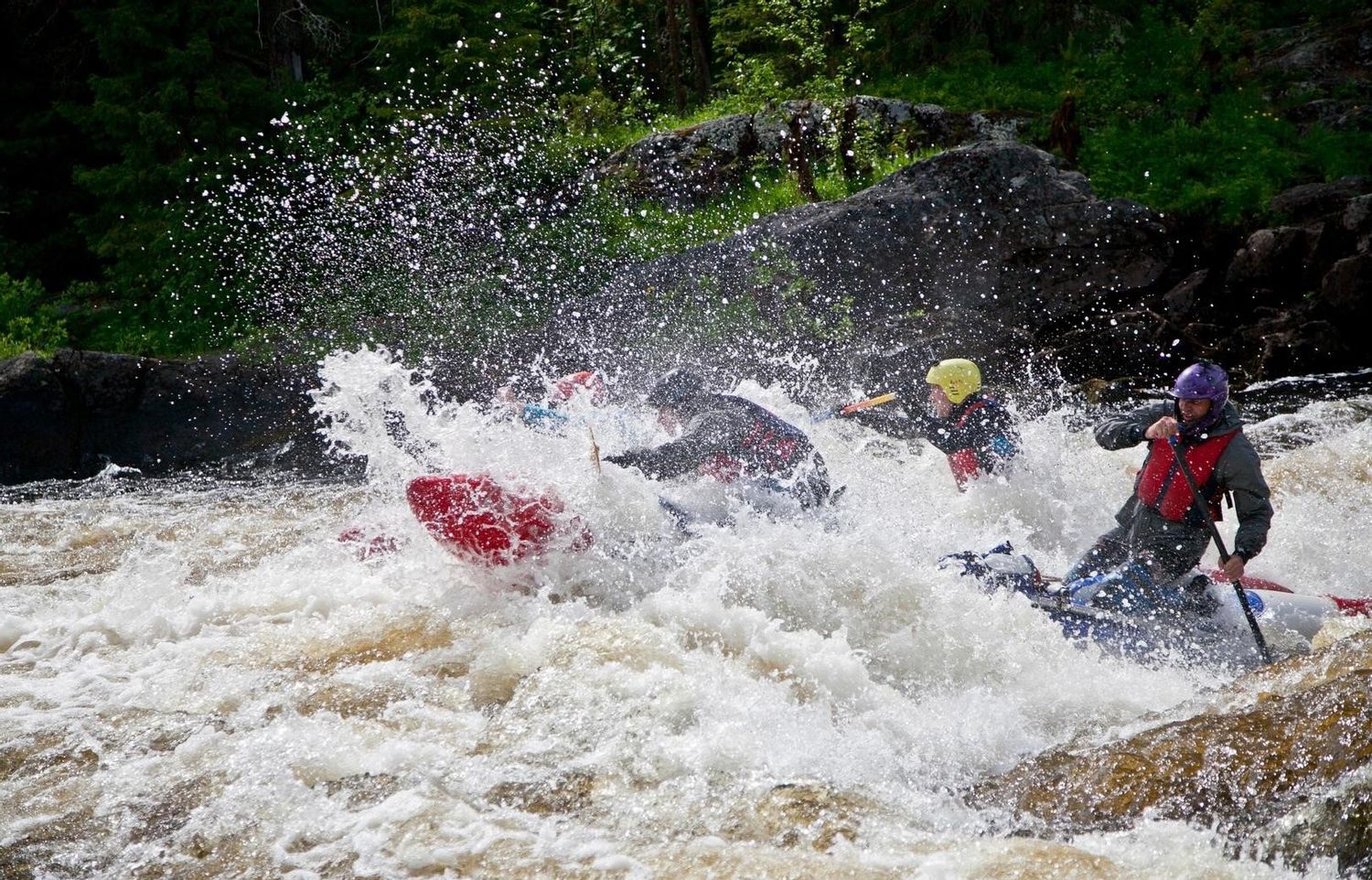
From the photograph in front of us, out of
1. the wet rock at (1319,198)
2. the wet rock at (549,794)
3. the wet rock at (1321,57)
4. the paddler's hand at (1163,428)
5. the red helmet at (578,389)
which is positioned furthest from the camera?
the wet rock at (1321,57)

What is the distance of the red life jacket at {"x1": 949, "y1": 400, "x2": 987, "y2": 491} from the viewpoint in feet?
22.1

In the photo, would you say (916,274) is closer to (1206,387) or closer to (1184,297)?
(1184,297)

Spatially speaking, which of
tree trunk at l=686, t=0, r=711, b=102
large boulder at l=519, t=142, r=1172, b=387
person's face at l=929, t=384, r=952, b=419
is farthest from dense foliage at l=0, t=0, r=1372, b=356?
person's face at l=929, t=384, r=952, b=419

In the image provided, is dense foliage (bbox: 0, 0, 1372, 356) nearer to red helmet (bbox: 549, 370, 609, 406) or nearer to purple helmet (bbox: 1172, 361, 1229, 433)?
red helmet (bbox: 549, 370, 609, 406)

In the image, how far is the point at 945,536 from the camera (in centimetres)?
605

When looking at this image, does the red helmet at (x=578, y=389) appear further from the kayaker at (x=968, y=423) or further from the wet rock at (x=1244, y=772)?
the wet rock at (x=1244, y=772)

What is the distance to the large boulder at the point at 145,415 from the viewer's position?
10.3 m

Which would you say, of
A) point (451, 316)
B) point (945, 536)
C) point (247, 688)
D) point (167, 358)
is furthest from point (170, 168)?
point (945, 536)

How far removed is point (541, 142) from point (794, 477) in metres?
10.9

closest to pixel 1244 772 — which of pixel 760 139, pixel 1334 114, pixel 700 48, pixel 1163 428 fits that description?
pixel 1163 428

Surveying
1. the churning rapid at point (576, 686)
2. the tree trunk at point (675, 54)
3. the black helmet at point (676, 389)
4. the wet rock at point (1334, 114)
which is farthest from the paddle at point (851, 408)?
the tree trunk at point (675, 54)

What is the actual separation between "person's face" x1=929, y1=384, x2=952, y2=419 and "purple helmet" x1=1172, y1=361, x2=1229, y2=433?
198 centimetres

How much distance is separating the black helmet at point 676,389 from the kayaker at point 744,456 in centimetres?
31

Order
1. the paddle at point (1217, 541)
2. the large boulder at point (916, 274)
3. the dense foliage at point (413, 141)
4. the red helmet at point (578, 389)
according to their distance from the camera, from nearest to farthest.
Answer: the paddle at point (1217, 541) < the red helmet at point (578, 389) < the large boulder at point (916, 274) < the dense foliage at point (413, 141)
